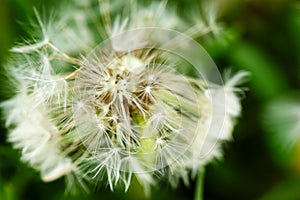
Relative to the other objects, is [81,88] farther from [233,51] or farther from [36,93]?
[233,51]

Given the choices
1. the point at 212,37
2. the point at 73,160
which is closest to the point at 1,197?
the point at 73,160

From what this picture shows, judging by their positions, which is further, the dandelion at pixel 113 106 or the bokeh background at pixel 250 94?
the bokeh background at pixel 250 94

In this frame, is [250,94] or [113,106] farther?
[250,94]

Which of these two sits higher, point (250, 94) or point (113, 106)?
point (250, 94)
